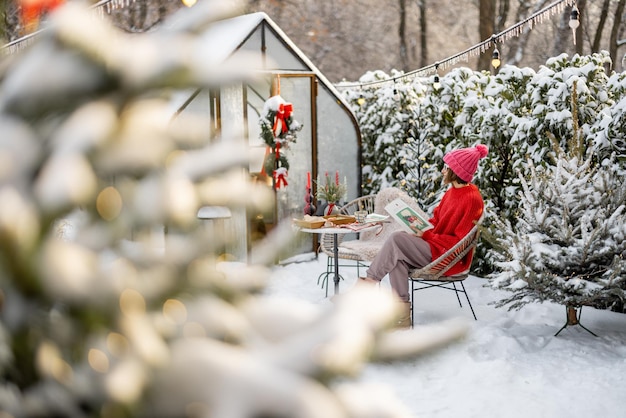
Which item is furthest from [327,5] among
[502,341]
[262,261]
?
[262,261]

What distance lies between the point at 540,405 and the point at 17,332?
366 centimetres

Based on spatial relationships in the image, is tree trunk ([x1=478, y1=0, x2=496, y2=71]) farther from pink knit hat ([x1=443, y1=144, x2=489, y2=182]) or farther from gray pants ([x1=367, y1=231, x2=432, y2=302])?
gray pants ([x1=367, y1=231, x2=432, y2=302])

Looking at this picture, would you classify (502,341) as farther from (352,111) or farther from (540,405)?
(352,111)

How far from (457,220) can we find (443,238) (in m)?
0.18

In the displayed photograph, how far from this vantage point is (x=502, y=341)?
186 inches

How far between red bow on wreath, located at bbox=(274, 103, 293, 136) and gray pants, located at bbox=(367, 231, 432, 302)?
2560mm

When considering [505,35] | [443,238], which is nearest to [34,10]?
[443,238]

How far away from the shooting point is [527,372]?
13.7 ft

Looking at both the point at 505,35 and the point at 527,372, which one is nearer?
the point at 527,372

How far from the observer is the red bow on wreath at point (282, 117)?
7328mm

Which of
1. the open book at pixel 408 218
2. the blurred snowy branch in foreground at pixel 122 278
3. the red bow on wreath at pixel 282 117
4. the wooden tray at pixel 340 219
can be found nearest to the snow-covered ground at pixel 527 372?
the open book at pixel 408 218

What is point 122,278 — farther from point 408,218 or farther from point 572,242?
point 408,218

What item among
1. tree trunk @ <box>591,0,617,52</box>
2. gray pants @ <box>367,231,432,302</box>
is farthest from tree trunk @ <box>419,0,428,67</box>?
gray pants @ <box>367,231,432,302</box>

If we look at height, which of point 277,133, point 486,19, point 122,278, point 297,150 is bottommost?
point 297,150
